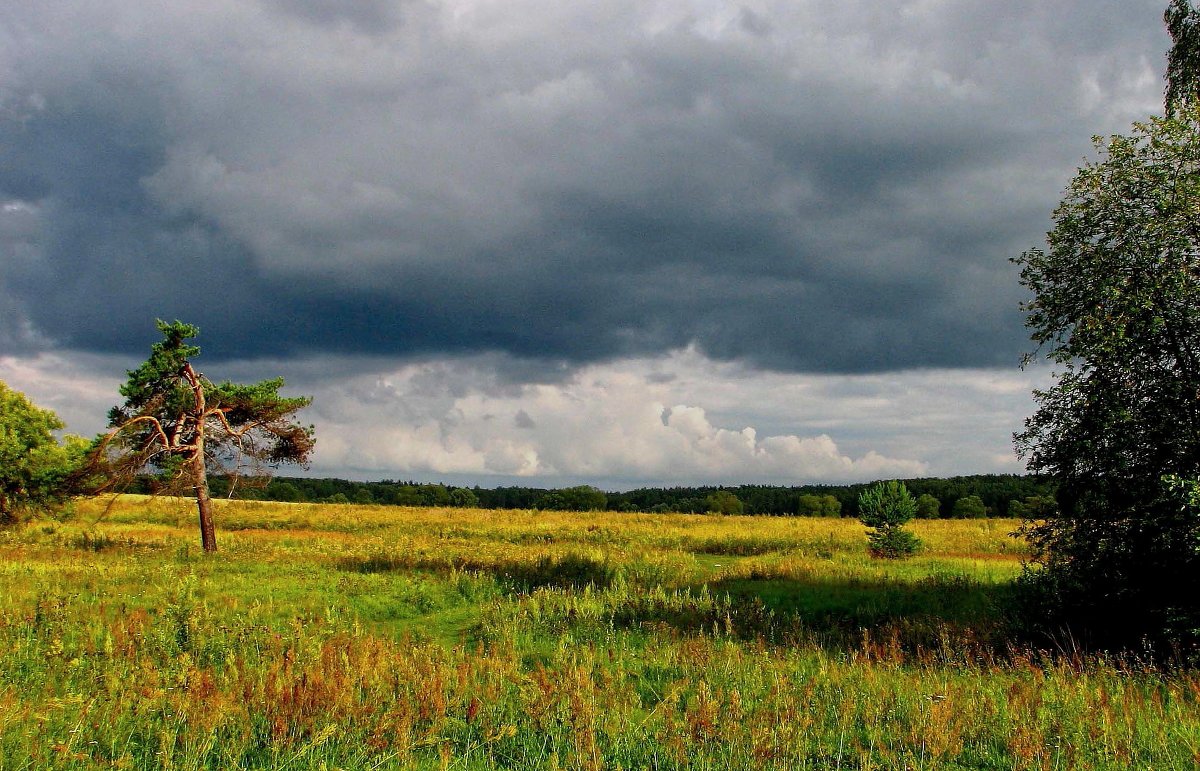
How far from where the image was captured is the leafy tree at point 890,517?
30.0m

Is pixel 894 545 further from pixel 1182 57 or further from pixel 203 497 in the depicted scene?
pixel 203 497

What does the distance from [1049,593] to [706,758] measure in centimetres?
1166

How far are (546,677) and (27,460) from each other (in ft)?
121

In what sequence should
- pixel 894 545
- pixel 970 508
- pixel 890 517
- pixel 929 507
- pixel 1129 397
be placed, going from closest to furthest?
pixel 1129 397
pixel 894 545
pixel 890 517
pixel 970 508
pixel 929 507

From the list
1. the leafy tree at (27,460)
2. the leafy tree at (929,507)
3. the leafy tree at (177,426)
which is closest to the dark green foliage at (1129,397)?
the leafy tree at (177,426)

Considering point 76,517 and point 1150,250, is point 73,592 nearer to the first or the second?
point 1150,250

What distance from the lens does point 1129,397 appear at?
12883 millimetres

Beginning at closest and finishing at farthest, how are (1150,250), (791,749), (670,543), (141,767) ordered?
(141,767) → (791,749) → (1150,250) → (670,543)

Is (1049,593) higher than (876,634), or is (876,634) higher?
(1049,593)

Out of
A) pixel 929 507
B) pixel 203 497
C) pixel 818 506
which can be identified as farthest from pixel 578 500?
pixel 203 497

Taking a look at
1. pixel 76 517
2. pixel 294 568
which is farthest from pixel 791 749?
pixel 76 517

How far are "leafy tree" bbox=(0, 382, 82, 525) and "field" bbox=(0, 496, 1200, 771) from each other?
13366mm

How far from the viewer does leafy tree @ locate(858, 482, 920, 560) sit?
3003 cm

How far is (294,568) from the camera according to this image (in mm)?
23609
